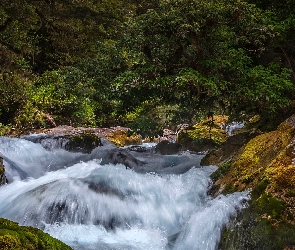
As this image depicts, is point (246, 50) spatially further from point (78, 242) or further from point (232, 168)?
point (78, 242)

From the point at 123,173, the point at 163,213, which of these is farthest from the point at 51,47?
the point at 163,213

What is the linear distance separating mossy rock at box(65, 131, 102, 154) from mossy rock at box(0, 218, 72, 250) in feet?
27.2

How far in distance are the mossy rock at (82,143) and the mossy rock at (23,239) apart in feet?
27.2

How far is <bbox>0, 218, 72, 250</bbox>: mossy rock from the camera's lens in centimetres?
256

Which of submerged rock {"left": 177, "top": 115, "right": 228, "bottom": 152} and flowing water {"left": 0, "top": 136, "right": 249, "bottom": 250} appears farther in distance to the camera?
submerged rock {"left": 177, "top": 115, "right": 228, "bottom": 152}

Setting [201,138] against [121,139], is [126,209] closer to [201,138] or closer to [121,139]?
[201,138]

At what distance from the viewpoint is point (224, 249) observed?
4418 millimetres

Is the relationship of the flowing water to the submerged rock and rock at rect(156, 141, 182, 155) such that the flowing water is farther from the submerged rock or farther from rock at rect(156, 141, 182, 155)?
the submerged rock

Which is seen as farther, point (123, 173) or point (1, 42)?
point (1, 42)

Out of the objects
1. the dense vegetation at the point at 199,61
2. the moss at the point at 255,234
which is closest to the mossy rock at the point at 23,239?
the moss at the point at 255,234

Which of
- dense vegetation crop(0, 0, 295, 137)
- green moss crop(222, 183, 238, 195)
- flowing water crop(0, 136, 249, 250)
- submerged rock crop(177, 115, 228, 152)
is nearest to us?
flowing water crop(0, 136, 249, 250)

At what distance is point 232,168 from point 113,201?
205 centimetres

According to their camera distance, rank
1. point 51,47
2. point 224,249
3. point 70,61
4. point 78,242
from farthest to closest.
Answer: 1. point 51,47
2. point 70,61
3. point 78,242
4. point 224,249

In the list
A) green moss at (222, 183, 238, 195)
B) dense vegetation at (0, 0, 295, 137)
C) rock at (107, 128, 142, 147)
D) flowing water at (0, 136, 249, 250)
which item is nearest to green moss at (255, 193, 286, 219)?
flowing water at (0, 136, 249, 250)
